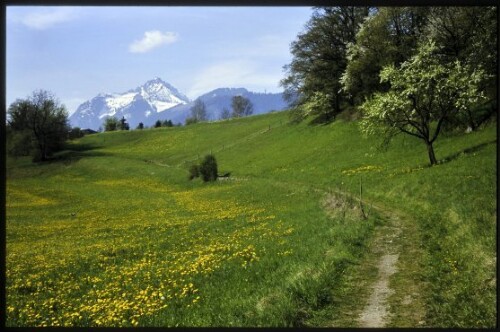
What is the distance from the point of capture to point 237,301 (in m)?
10.6

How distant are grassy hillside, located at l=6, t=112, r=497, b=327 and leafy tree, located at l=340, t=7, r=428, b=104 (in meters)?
5.45

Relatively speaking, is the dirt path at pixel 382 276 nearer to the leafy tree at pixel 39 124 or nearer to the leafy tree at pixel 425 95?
the leafy tree at pixel 425 95

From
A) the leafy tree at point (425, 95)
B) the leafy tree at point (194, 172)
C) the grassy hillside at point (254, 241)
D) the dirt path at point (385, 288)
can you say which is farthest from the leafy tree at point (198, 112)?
the dirt path at point (385, 288)

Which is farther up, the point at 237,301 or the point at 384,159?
the point at 384,159

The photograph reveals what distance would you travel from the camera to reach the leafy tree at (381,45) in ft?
88.0

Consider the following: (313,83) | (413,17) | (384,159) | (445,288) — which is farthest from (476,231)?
(313,83)

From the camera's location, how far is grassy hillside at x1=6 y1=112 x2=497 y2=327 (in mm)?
10344

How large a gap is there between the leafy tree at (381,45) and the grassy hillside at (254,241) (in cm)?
545

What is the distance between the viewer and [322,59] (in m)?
50.4

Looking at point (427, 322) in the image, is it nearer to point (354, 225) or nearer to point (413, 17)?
point (354, 225)

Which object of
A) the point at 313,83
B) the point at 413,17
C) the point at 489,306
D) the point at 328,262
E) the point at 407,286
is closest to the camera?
the point at 489,306

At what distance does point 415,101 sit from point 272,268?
18.0 metres

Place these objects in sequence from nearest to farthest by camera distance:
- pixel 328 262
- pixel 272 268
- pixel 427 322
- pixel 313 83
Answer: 1. pixel 427 322
2. pixel 328 262
3. pixel 272 268
4. pixel 313 83

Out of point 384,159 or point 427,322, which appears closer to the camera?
point 427,322
